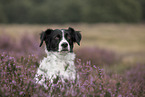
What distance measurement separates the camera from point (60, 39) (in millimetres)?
3787

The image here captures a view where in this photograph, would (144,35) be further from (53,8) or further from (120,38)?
(53,8)

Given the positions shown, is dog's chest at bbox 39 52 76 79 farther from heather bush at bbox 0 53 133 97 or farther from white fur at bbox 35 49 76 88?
heather bush at bbox 0 53 133 97

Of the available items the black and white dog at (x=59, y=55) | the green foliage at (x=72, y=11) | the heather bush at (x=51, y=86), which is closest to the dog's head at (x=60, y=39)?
the black and white dog at (x=59, y=55)

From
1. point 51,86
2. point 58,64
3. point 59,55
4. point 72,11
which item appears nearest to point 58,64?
point 58,64

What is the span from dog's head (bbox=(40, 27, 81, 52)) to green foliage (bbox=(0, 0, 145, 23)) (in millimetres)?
36283

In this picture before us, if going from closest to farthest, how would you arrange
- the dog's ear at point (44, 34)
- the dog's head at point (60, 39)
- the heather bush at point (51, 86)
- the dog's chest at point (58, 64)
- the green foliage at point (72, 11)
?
1. the heather bush at point (51, 86)
2. the dog's chest at point (58, 64)
3. the dog's head at point (60, 39)
4. the dog's ear at point (44, 34)
5. the green foliage at point (72, 11)

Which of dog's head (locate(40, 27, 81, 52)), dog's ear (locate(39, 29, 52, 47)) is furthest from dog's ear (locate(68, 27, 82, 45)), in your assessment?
dog's ear (locate(39, 29, 52, 47))

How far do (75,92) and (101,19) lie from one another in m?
38.2

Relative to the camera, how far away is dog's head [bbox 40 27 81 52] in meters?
3.63

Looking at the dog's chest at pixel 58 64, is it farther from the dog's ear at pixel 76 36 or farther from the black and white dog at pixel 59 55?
the dog's ear at pixel 76 36

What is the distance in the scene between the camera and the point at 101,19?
39.8 meters

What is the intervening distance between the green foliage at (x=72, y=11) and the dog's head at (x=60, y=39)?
119ft

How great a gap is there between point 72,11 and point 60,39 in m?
41.5

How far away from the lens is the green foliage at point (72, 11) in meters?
39.8
